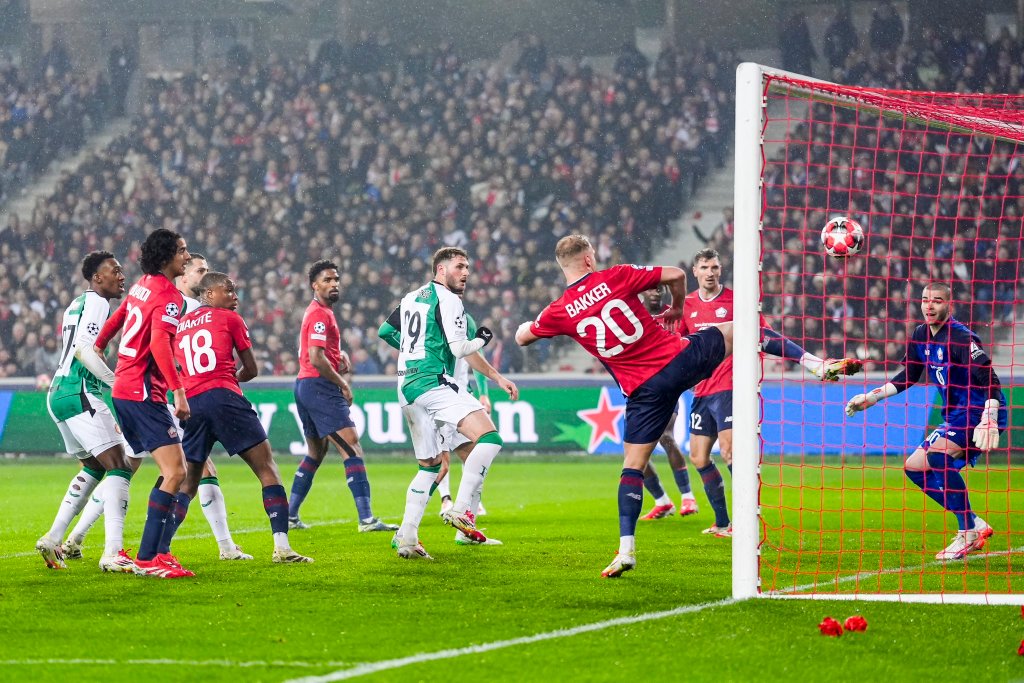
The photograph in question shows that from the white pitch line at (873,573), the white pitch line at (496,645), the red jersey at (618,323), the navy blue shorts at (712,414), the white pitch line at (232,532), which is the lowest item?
the white pitch line at (232,532)

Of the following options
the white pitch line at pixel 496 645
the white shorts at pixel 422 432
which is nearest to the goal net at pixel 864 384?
the white pitch line at pixel 496 645

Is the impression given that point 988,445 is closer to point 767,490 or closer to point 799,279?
point 767,490

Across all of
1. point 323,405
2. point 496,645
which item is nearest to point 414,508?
point 323,405

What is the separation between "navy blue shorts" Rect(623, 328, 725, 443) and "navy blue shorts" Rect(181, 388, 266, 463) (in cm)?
233

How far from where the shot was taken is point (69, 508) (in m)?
8.70

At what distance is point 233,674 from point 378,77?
2337cm

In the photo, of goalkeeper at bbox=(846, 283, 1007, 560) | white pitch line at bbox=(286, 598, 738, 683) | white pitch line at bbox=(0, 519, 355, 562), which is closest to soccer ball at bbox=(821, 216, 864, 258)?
goalkeeper at bbox=(846, 283, 1007, 560)

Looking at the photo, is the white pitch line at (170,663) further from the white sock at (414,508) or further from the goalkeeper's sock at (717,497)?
the goalkeeper's sock at (717,497)

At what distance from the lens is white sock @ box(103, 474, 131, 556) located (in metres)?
8.27

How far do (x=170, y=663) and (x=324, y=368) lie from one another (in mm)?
4824

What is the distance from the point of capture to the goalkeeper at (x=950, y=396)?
8672 mm

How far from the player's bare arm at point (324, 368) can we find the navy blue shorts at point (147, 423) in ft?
7.04

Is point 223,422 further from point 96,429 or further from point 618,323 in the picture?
point 618,323

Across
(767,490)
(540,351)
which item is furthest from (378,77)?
(767,490)
